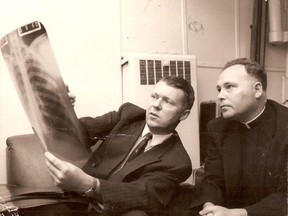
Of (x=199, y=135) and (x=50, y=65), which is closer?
(x=50, y=65)

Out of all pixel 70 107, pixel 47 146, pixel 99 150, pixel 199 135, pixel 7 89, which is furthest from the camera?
pixel 199 135

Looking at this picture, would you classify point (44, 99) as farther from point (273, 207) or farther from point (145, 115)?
point (273, 207)

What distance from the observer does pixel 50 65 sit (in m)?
0.88

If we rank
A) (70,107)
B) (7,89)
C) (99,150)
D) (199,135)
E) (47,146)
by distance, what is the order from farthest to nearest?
1. (199,135)
2. (7,89)
3. (99,150)
4. (70,107)
5. (47,146)

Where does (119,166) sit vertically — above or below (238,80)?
below

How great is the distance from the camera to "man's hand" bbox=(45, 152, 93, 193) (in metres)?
0.79

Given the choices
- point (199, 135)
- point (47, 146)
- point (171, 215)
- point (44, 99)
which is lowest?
point (171, 215)

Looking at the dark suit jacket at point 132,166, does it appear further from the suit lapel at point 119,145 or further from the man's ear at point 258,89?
the man's ear at point 258,89

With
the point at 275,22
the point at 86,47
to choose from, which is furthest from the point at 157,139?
the point at 275,22

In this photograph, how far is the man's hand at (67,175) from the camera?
79 cm

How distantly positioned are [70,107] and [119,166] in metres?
0.20

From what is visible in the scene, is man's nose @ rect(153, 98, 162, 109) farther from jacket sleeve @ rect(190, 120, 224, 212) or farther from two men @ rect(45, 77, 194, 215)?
jacket sleeve @ rect(190, 120, 224, 212)

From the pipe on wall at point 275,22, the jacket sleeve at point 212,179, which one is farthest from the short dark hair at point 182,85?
the pipe on wall at point 275,22

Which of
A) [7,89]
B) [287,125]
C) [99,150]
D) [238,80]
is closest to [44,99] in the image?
[99,150]
